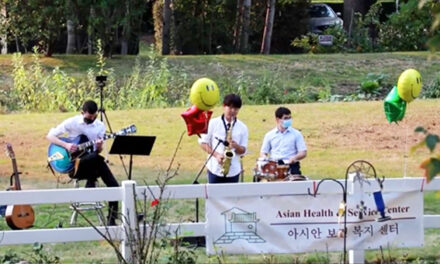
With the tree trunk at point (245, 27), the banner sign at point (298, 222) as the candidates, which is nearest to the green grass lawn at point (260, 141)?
the banner sign at point (298, 222)

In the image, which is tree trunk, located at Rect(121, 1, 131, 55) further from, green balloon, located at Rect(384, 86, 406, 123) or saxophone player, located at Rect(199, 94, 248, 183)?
saxophone player, located at Rect(199, 94, 248, 183)

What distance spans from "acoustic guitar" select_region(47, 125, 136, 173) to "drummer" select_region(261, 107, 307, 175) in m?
1.58

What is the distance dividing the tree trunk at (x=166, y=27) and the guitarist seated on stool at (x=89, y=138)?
15814 mm

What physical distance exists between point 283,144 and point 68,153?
243 centimetres

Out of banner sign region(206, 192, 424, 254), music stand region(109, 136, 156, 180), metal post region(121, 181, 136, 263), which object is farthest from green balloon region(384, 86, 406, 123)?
metal post region(121, 181, 136, 263)

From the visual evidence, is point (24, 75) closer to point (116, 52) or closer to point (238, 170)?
point (116, 52)

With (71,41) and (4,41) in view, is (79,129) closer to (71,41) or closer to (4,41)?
(4,41)

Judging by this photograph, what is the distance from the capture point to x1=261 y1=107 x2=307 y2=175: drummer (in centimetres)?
1145

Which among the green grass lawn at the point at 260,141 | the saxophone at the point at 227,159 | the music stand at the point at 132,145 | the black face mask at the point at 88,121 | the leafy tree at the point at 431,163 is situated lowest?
the green grass lawn at the point at 260,141

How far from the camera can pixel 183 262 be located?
8266mm

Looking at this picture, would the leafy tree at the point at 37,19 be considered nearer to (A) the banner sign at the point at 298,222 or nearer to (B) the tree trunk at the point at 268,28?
(B) the tree trunk at the point at 268,28

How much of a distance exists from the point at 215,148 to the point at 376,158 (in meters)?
5.93

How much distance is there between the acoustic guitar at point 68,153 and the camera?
37.7ft

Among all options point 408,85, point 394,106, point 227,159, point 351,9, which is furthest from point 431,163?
point 351,9
